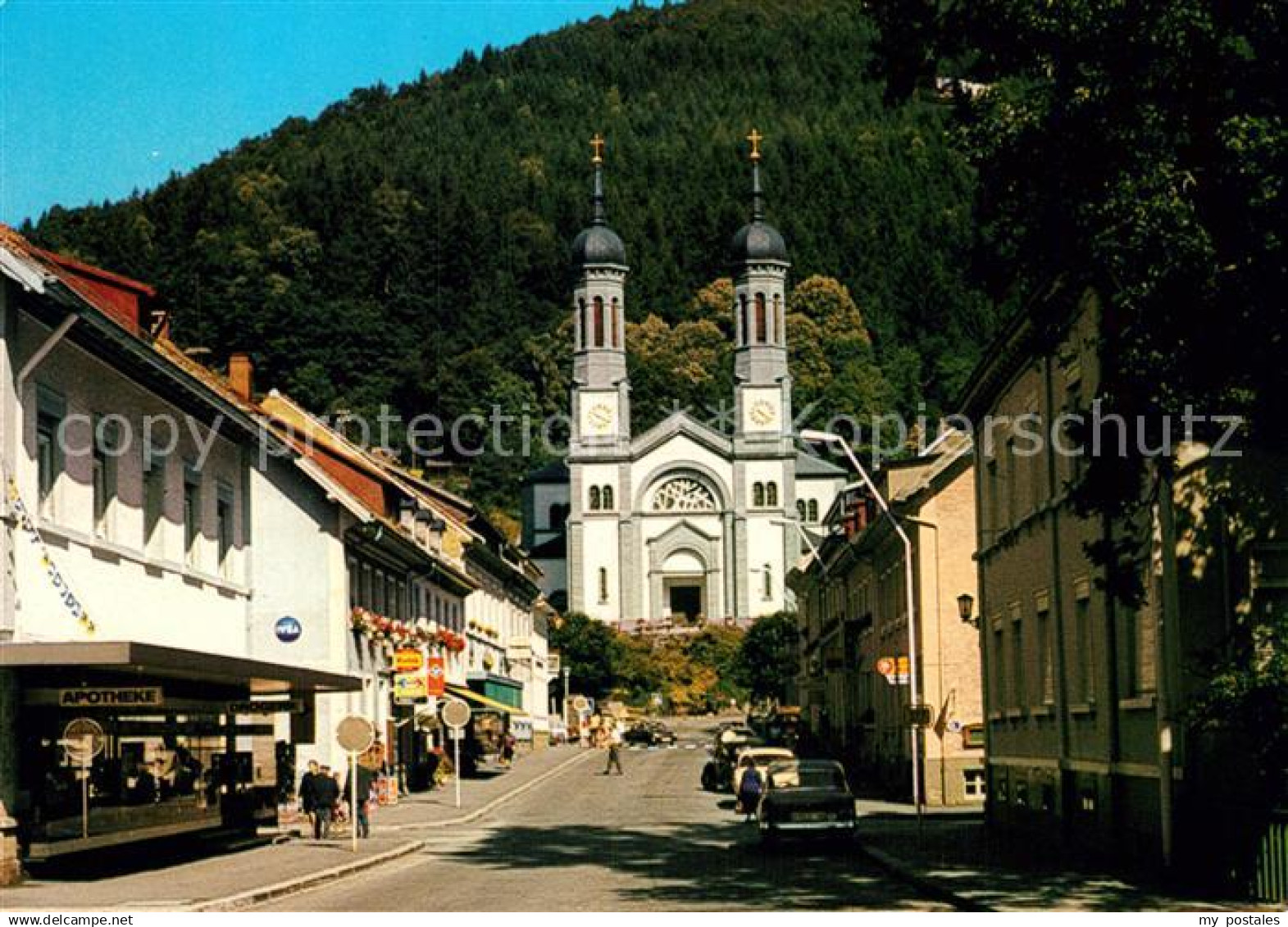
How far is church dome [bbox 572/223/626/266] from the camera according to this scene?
155 meters

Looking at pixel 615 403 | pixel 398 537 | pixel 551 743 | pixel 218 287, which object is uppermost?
pixel 218 287

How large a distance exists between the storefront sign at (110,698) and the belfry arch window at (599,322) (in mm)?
128076

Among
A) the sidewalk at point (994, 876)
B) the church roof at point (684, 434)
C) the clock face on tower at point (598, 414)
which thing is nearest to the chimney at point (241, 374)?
the sidewalk at point (994, 876)

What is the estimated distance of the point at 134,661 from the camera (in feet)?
77.4

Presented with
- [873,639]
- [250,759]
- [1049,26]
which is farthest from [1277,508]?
[873,639]

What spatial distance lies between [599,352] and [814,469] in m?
21.9

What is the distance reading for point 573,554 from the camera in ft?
498

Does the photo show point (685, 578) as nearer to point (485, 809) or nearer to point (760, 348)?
point (760, 348)

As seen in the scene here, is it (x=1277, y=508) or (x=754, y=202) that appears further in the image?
(x=754, y=202)

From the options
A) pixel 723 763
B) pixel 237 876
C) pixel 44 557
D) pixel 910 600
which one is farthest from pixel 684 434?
pixel 44 557

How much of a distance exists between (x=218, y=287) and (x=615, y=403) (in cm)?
3454

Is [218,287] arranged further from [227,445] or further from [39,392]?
[39,392]

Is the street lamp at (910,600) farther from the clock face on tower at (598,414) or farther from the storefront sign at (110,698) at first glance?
the clock face on tower at (598,414)

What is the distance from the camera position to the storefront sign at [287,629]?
1628 inches
